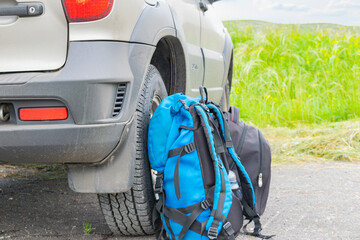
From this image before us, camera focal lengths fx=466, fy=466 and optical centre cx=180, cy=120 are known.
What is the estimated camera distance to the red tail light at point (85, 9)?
69.3 inches

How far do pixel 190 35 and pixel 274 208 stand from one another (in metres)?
1.21

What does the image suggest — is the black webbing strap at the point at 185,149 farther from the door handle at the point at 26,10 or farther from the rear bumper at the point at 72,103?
the door handle at the point at 26,10

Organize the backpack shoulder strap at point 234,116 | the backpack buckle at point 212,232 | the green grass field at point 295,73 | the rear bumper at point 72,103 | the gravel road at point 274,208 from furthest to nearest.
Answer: the green grass field at point 295,73 → the backpack shoulder strap at point 234,116 → the gravel road at point 274,208 → the backpack buckle at point 212,232 → the rear bumper at point 72,103

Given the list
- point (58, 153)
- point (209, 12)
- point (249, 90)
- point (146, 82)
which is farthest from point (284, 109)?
point (58, 153)

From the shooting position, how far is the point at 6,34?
1.77 m

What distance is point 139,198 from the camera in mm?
2158

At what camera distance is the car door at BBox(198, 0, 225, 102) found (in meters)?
3.43

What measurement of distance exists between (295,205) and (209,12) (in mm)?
1729

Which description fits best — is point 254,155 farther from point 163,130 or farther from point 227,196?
point 163,130

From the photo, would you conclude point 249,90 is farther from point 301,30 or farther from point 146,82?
point 146,82

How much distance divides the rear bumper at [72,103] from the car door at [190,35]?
887 millimetres

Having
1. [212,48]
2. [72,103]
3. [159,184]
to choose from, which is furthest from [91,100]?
[212,48]

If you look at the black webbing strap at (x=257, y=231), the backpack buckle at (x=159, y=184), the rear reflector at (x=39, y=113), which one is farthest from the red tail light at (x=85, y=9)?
the black webbing strap at (x=257, y=231)

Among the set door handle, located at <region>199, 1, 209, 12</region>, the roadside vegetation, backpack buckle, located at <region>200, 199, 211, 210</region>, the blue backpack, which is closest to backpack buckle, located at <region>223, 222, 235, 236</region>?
the blue backpack
